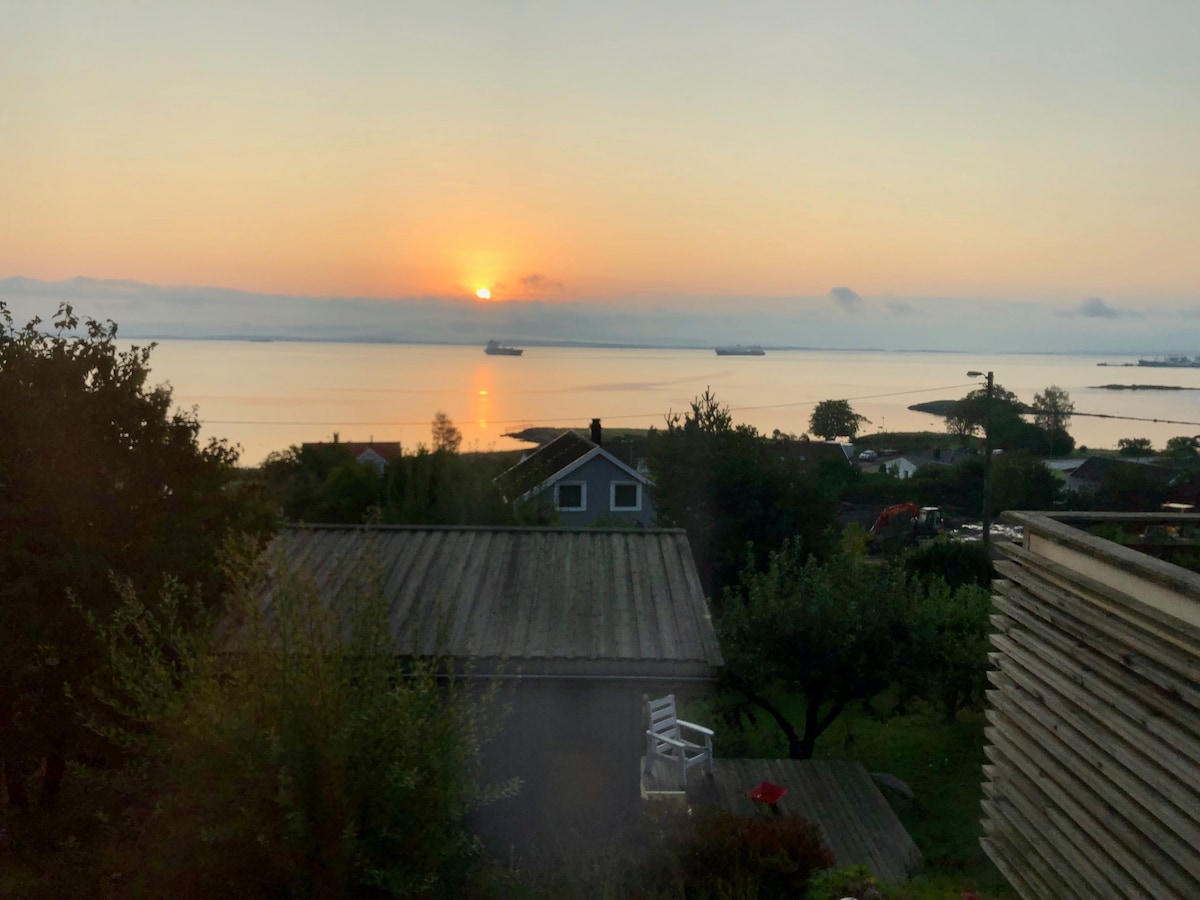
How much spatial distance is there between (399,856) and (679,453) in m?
18.4

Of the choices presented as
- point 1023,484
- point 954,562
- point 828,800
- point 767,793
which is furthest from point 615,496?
point 767,793

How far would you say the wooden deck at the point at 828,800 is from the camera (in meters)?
7.85

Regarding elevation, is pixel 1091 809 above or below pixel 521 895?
above

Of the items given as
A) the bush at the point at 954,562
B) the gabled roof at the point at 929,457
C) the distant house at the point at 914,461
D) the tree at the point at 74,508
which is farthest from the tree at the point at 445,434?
the gabled roof at the point at 929,457

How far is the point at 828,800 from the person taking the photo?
9.14 metres

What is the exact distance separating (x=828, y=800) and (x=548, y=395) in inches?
3161

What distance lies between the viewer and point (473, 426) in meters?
57.7

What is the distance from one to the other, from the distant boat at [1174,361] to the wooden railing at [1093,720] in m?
70.5

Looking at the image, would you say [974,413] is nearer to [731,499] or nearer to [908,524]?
[908,524]

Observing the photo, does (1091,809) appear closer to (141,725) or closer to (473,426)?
(141,725)

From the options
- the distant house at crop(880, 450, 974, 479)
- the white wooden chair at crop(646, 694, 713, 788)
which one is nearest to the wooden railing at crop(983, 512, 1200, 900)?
the white wooden chair at crop(646, 694, 713, 788)

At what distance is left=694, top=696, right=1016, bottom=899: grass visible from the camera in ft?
28.5

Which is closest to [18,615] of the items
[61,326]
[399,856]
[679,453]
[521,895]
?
[61,326]

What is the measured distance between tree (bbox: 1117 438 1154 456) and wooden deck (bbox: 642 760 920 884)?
36.6 meters
